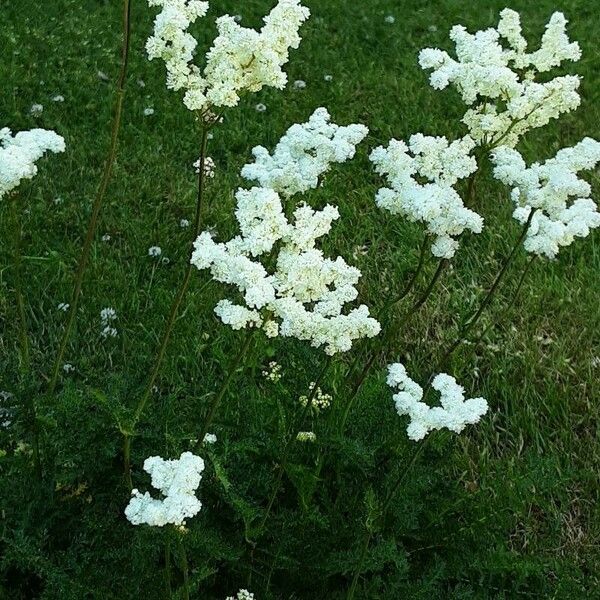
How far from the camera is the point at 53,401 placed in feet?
7.27

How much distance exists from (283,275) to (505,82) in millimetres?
695

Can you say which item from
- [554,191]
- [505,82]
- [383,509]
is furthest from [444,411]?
[505,82]

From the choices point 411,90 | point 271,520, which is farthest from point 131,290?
point 411,90

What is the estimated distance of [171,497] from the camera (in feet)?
4.83

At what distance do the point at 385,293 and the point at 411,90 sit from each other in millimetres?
1727

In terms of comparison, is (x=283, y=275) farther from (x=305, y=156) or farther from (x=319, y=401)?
(x=319, y=401)

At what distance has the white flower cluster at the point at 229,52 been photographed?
1.86 m

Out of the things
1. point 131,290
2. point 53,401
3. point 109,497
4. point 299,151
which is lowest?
point 109,497

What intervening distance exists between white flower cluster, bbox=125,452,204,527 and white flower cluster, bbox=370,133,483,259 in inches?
28.8

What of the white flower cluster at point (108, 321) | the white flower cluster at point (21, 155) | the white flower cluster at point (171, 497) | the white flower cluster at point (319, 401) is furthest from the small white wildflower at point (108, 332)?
the white flower cluster at point (171, 497)

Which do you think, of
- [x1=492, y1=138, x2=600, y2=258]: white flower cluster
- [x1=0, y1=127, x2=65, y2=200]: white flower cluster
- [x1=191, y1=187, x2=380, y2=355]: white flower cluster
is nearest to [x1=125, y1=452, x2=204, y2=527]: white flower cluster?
[x1=191, y1=187, x2=380, y2=355]: white flower cluster

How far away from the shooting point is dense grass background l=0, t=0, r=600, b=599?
2180 mm

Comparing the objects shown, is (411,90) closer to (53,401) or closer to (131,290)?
(131,290)

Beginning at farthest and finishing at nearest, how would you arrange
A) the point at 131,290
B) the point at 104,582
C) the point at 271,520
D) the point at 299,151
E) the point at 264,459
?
1. the point at 131,290
2. the point at 264,459
3. the point at 271,520
4. the point at 299,151
5. the point at 104,582
